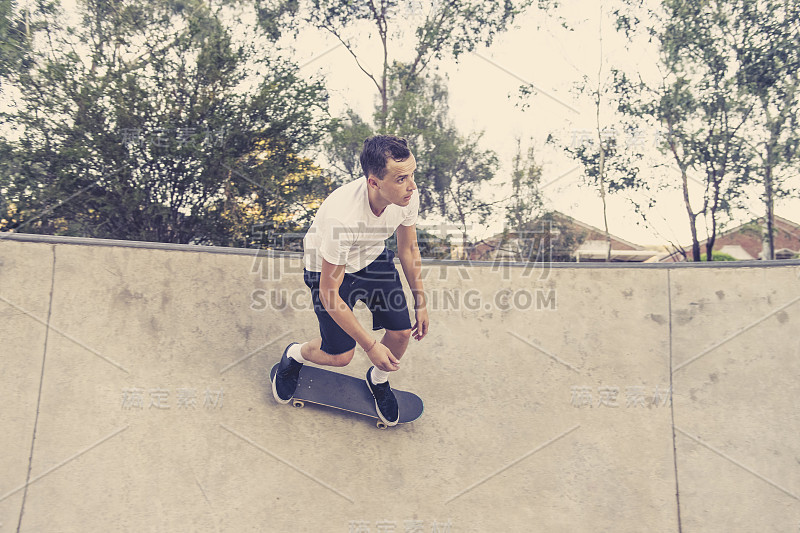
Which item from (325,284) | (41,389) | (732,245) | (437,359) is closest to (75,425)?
(41,389)

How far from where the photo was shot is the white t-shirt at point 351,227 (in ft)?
9.18

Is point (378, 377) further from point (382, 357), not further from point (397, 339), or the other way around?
point (382, 357)

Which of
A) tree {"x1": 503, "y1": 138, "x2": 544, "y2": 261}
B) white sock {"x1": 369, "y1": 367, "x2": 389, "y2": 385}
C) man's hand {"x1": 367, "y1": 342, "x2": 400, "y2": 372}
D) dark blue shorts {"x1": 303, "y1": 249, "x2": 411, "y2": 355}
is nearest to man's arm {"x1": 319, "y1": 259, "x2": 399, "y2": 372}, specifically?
man's hand {"x1": 367, "y1": 342, "x2": 400, "y2": 372}

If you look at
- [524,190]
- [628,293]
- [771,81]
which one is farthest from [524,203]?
[628,293]

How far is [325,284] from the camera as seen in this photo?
2.85 meters

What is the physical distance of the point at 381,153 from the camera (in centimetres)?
286

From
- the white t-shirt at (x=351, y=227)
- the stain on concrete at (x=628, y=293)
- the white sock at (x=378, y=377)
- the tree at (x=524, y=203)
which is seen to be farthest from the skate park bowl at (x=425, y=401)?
the tree at (x=524, y=203)

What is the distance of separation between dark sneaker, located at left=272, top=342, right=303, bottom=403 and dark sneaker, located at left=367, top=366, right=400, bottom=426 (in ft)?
1.73

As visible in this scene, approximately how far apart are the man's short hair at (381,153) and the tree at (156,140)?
31.2ft

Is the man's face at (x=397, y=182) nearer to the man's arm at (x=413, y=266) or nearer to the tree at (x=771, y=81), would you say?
the man's arm at (x=413, y=266)

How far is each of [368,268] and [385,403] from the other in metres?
0.97

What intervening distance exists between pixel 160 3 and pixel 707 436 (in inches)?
721

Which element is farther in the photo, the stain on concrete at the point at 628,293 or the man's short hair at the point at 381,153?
the stain on concrete at the point at 628,293

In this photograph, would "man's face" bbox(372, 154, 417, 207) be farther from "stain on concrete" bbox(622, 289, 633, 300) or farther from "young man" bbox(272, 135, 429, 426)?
"stain on concrete" bbox(622, 289, 633, 300)
